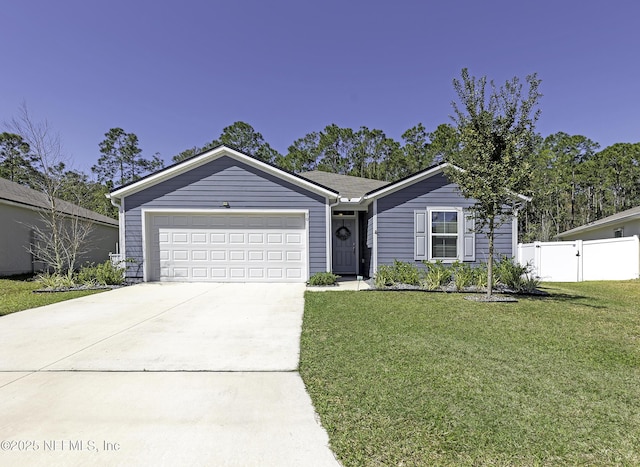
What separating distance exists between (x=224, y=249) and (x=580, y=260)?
1347cm

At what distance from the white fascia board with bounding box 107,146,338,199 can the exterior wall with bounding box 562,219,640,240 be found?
1416 cm

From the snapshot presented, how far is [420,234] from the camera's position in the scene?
9867 mm

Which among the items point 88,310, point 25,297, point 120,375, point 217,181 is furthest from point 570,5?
point 25,297

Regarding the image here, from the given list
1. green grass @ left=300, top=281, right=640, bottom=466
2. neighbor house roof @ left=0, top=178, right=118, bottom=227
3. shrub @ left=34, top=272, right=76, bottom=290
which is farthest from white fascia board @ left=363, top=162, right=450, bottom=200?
neighbor house roof @ left=0, top=178, right=118, bottom=227

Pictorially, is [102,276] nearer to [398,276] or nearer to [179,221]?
[179,221]

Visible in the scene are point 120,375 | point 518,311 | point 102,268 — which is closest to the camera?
point 120,375

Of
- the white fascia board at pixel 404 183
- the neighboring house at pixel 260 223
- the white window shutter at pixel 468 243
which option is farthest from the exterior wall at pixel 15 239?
the white window shutter at pixel 468 243

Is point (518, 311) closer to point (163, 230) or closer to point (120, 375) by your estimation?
point (120, 375)

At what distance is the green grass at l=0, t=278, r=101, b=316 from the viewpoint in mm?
6688

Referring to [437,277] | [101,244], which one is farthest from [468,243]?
[101,244]

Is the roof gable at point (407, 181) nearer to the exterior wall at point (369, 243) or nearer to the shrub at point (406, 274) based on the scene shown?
the exterior wall at point (369, 243)

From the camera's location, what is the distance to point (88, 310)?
20.6ft

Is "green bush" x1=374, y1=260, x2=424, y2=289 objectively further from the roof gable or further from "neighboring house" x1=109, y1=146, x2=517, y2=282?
the roof gable

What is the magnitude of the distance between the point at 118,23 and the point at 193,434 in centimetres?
1213
